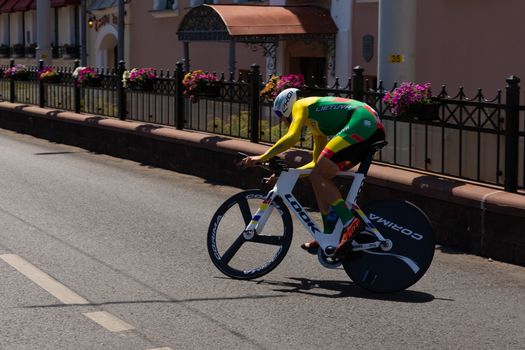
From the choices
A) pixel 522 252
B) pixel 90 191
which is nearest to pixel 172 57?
pixel 90 191

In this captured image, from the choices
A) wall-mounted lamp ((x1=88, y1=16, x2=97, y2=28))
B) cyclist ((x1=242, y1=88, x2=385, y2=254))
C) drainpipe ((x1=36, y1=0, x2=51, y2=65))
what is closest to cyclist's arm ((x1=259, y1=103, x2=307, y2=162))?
cyclist ((x1=242, y1=88, x2=385, y2=254))

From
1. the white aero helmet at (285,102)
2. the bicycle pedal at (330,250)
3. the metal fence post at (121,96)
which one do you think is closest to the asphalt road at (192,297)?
the bicycle pedal at (330,250)

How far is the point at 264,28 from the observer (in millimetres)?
24219

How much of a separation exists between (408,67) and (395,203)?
4.63m

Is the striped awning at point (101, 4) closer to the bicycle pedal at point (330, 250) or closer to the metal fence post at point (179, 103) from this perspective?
the metal fence post at point (179, 103)

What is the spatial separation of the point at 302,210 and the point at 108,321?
1.97 meters

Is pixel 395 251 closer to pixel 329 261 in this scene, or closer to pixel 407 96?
pixel 329 261

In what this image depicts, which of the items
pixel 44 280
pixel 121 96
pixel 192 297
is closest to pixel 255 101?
pixel 121 96

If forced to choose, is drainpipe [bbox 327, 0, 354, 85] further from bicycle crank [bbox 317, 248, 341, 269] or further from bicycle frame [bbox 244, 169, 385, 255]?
bicycle crank [bbox 317, 248, 341, 269]

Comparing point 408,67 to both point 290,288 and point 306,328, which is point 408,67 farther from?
point 306,328

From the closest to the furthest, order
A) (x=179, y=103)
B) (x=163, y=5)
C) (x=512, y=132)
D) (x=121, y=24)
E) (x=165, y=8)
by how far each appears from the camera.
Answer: (x=512, y=132) < (x=179, y=103) < (x=121, y=24) < (x=165, y=8) < (x=163, y=5)

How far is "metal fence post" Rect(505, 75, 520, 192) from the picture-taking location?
937cm

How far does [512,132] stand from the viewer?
938 cm

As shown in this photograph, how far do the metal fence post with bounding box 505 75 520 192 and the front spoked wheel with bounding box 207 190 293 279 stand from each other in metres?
2.59
